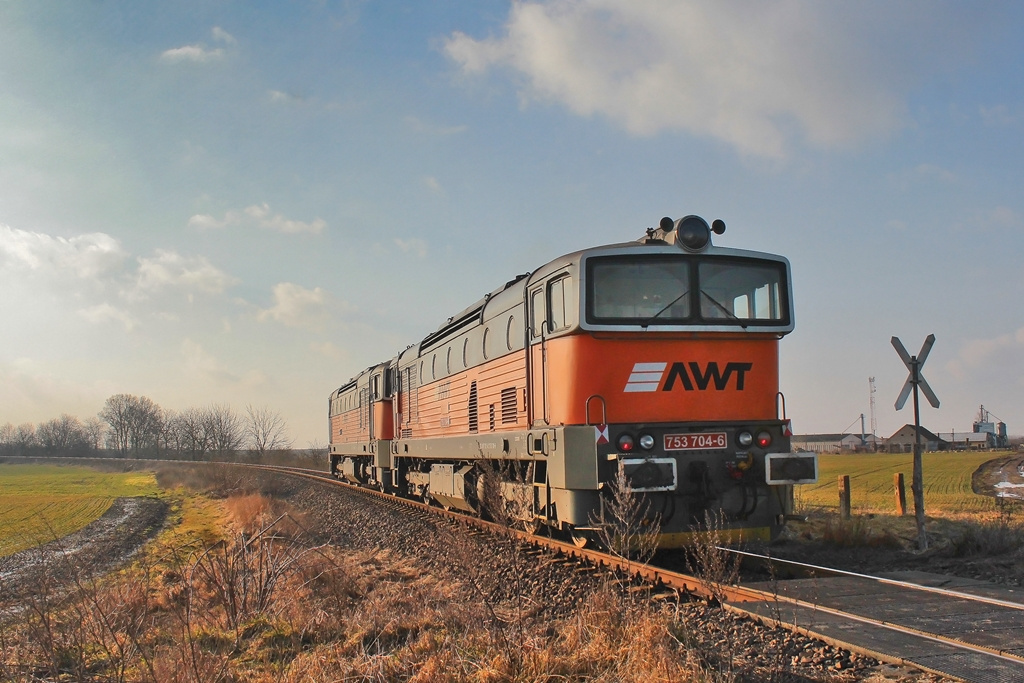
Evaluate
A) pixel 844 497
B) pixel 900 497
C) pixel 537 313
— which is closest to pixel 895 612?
pixel 537 313

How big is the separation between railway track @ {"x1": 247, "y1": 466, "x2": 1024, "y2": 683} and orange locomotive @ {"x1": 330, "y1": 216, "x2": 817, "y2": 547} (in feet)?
2.81

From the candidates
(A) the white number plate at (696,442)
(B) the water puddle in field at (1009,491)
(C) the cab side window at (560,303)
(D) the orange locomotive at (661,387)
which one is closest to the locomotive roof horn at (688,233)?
(D) the orange locomotive at (661,387)

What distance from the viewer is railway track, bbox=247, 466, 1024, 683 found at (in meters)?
4.79

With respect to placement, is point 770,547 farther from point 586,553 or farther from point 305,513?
point 305,513

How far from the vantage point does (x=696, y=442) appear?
8.65 metres

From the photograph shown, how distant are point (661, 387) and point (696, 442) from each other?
2.34ft

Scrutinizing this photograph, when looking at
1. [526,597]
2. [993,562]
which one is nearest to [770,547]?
[993,562]

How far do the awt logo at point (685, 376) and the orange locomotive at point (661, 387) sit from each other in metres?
0.01

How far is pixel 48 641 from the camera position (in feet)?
19.3

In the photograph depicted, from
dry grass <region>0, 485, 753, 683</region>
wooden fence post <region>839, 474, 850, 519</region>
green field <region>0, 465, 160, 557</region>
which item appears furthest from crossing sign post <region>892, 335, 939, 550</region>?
green field <region>0, 465, 160, 557</region>

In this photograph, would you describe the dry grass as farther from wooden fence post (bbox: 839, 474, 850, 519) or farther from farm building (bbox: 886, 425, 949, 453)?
farm building (bbox: 886, 425, 949, 453)

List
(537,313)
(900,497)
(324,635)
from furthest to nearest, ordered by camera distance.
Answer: (900,497) < (537,313) < (324,635)

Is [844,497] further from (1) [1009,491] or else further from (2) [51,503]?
(2) [51,503]

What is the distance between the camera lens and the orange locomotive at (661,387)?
849 centimetres
